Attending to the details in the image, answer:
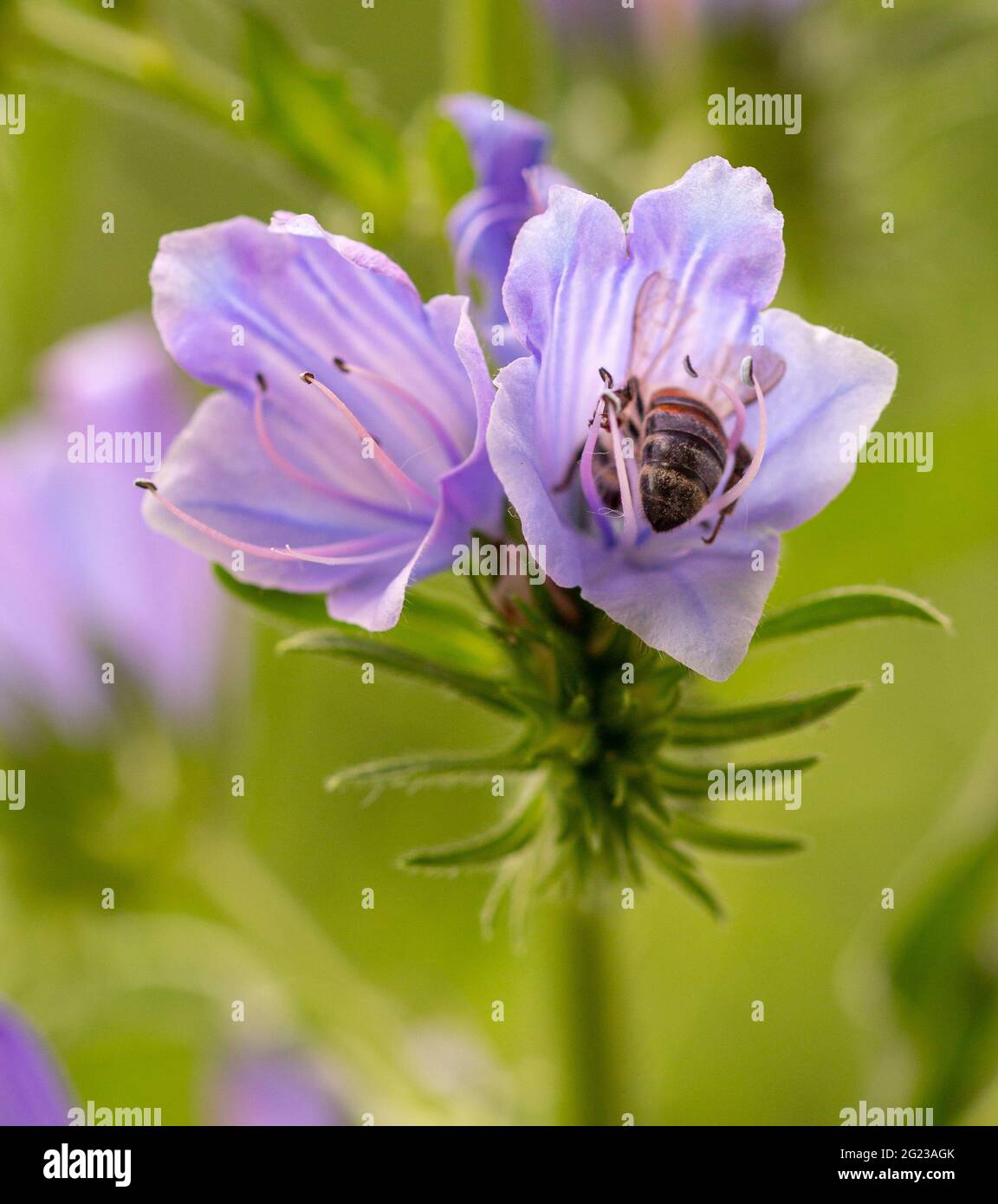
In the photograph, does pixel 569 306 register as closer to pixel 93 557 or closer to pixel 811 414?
pixel 811 414

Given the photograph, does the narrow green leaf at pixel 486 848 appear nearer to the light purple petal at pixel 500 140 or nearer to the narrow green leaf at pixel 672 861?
the narrow green leaf at pixel 672 861

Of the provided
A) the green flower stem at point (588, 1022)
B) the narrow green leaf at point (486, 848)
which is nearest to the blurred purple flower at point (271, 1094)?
the green flower stem at point (588, 1022)

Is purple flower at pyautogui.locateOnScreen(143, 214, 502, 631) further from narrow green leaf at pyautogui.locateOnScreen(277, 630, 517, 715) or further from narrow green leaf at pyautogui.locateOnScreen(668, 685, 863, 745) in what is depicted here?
narrow green leaf at pyautogui.locateOnScreen(668, 685, 863, 745)

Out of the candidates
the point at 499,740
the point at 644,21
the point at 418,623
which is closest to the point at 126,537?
the point at 499,740

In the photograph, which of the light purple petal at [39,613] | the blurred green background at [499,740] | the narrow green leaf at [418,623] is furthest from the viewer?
the light purple petal at [39,613]

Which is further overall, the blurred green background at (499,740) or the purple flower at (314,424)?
the blurred green background at (499,740)
